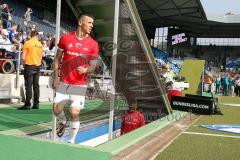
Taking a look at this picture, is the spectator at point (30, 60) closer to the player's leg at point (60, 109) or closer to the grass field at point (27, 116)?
the grass field at point (27, 116)

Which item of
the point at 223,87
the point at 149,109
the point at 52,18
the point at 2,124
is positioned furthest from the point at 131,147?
the point at 223,87

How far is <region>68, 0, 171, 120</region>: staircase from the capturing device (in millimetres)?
7656

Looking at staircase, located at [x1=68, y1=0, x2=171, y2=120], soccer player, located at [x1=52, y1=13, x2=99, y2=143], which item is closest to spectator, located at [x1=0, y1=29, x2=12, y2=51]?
staircase, located at [x1=68, y1=0, x2=171, y2=120]

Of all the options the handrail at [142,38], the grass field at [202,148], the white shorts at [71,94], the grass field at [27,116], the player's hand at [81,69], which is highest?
the handrail at [142,38]

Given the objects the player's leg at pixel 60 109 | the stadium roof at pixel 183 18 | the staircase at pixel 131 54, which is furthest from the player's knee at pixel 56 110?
the stadium roof at pixel 183 18

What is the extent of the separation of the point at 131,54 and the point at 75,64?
10.1 feet

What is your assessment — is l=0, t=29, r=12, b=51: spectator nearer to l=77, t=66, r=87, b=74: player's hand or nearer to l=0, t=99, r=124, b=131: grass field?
l=0, t=99, r=124, b=131: grass field

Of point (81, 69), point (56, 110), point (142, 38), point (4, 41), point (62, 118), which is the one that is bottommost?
point (62, 118)

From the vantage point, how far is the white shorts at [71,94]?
18.1ft

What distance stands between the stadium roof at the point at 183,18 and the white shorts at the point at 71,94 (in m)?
34.7

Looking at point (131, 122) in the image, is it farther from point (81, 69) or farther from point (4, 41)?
point (4, 41)

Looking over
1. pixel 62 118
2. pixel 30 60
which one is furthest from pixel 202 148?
pixel 30 60

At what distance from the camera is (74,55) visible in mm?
5414

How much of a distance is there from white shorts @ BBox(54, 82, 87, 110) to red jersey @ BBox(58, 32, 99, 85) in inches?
2.4
